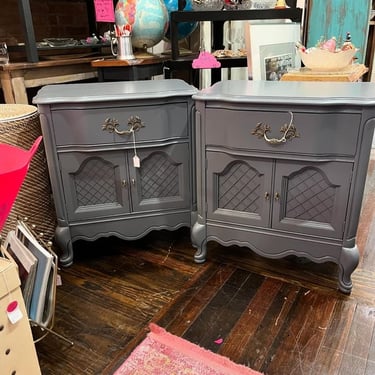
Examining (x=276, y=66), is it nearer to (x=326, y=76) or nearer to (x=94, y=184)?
(x=326, y=76)

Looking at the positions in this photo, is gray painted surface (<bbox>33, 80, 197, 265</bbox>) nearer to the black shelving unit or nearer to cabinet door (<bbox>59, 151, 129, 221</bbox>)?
cabinet door (<bbox>59, 151, 129, 221</bbox>)

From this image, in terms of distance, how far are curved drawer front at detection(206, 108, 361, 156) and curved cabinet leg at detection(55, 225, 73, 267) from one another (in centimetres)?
72

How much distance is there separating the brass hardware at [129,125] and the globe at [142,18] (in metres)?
0.65

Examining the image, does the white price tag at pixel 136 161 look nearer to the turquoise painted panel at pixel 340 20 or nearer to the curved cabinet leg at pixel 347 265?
the curved cabinet leg at pixel 347 265

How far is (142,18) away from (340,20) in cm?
135

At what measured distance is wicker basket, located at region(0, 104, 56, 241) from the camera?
146 cm

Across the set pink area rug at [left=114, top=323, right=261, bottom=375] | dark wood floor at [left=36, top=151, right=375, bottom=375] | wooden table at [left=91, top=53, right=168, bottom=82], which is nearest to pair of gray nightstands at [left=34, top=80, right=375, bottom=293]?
dark wood floor at [left=36, top=151, right=375, bottom=375]

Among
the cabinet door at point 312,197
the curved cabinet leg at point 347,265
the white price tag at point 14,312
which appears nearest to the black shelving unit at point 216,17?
the cabinet door at point 312,197

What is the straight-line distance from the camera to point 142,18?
1.85m

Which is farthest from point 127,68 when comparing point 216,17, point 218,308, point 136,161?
point 218,308

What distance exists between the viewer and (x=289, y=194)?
4.52ft

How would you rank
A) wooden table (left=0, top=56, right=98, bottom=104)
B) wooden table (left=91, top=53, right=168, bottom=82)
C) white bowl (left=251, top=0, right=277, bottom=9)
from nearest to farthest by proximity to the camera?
wooden table (left=0, top=56, right=98, bottom=104) → wooden table (left=91, top=53, right=168, bottom=82) → white bowl (left=251, top=0, right=277, bottom=9)

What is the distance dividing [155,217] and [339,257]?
74 cm

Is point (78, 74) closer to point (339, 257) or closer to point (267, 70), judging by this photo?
point (267, 70)
